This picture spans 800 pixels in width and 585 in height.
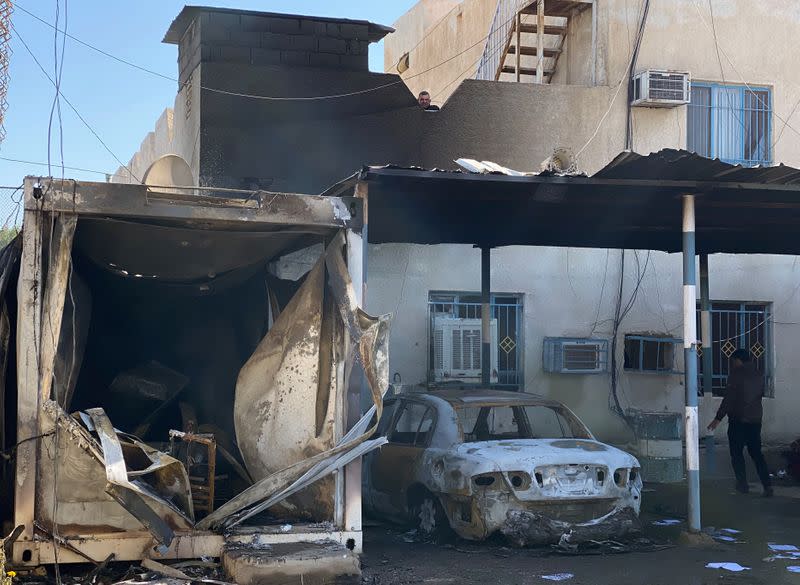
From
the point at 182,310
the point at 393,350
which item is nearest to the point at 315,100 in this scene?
the point at 393,350

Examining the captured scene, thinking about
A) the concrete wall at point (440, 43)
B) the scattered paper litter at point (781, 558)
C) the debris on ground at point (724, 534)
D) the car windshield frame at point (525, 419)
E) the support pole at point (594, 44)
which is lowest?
the scattered paper litter at point (781, 558)

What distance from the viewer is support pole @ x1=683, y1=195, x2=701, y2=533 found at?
32.6ft

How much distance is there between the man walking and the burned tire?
487 centimetres

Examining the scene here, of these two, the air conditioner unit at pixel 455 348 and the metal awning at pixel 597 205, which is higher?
the metal awning at pixel 597 205

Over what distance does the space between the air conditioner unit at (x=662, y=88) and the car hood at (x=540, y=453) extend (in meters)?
7.08

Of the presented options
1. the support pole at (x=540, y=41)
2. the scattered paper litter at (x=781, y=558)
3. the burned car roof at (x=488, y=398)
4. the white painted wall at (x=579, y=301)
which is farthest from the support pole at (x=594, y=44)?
the scattered paper litter at (x=781, y=558)

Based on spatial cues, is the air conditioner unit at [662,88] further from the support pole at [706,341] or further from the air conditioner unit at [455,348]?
the air conditioner unit at [455,348]

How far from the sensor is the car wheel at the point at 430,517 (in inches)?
374

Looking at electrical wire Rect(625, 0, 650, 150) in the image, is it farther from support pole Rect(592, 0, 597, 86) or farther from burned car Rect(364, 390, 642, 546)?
burned car Rect(364, 390, 642, 546)

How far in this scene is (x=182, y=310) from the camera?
403 inches

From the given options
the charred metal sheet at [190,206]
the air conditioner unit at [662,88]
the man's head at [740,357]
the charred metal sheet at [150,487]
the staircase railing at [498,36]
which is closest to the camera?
the charred metal sheet at [150,487]

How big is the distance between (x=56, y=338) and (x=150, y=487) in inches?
50.0

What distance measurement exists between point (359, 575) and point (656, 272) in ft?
31.1

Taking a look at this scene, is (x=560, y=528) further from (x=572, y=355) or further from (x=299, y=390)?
(x=572, y=355)
